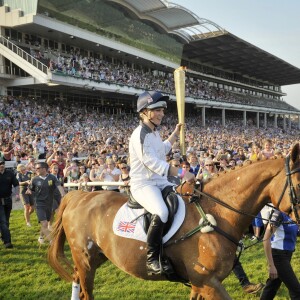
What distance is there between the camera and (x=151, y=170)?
11.4 ft

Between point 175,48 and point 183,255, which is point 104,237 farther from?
point 175,48

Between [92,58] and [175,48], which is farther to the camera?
[175,48]

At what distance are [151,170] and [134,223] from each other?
2.25 ft

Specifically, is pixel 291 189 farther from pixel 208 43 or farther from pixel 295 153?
pixel 208 43

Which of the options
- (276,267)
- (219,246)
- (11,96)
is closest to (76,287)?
(219,246)

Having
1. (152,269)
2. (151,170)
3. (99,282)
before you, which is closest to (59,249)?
(99,282)

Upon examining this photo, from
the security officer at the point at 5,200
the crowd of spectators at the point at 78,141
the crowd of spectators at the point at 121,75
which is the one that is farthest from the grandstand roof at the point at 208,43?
the security officer at the point at 5,200

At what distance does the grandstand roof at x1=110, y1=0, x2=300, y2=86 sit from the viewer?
3762 cm

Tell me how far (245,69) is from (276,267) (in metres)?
61.1

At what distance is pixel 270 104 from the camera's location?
62594 millimetres

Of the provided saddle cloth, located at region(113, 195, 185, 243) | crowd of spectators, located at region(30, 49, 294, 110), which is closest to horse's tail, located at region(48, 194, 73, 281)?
saddle cloth, located at region(113, 195, 185, 243)

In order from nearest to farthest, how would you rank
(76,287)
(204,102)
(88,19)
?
(76,287)
(88,19)
(204,102)

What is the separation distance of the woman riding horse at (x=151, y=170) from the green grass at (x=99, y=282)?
5.94 feet

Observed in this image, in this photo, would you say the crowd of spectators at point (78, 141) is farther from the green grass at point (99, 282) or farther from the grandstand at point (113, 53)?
the green grass at point (99, 282)
